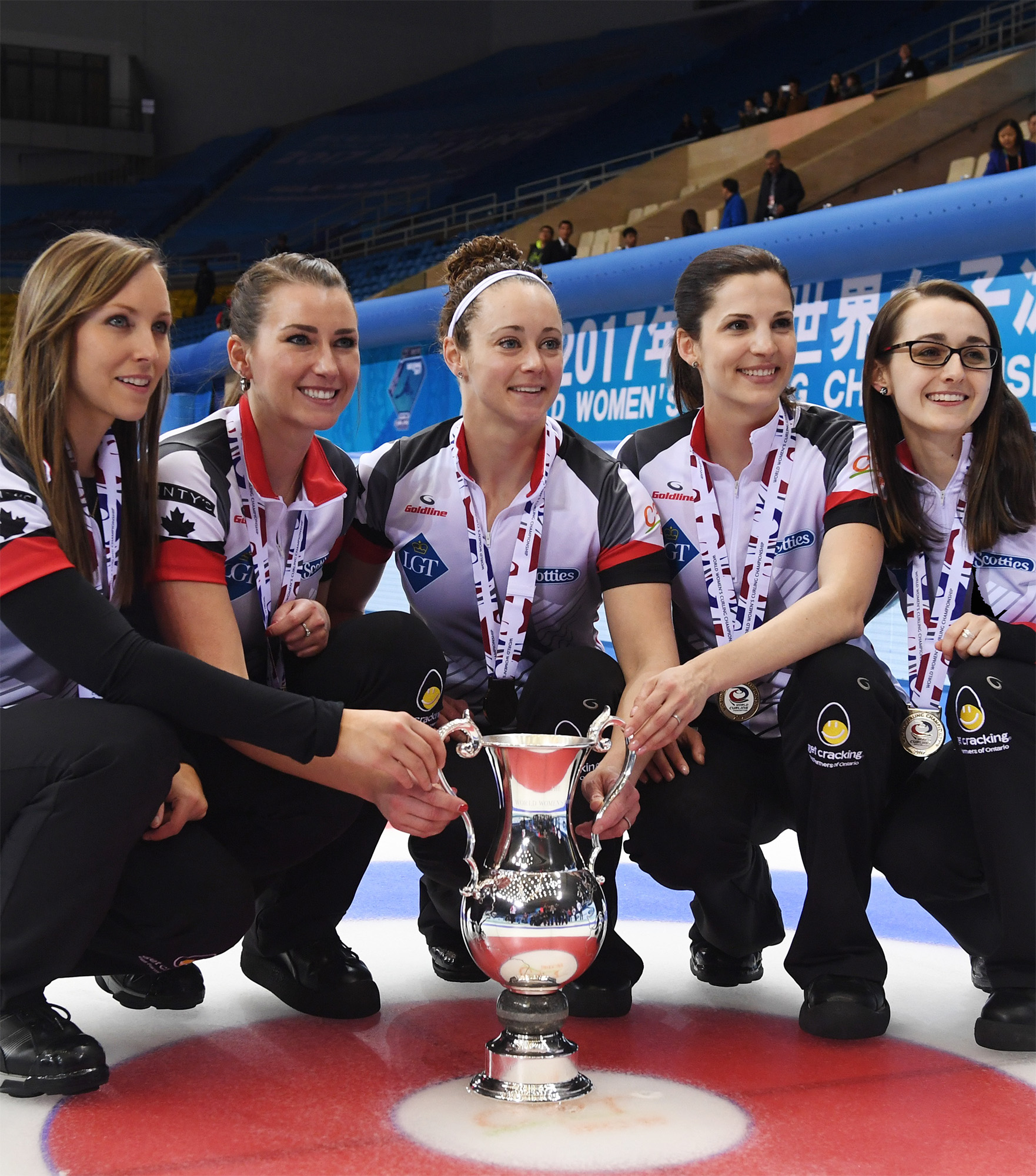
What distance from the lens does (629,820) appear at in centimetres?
191

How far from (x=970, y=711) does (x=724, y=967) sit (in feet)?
2.18

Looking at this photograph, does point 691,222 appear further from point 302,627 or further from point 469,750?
point 469,750

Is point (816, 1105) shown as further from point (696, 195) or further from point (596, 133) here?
point (596, 133)

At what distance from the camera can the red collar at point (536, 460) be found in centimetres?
224

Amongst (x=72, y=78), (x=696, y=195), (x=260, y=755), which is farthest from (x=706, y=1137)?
(x=72, y=78)

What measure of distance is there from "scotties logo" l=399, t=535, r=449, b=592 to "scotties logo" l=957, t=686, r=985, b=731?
0.91 m

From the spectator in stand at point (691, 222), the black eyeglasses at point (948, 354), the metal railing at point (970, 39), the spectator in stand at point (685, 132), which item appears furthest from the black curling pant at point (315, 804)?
the spectator in stand at point (685, 132)

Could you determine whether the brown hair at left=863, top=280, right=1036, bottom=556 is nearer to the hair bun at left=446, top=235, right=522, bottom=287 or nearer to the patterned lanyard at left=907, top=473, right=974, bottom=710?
Answer: the patterned lanyard at left=907, top=473, right=974, bottom=710

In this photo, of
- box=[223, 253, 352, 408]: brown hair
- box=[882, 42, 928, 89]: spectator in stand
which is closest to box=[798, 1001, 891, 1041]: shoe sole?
box=[223, 253, 352, 408]: brown hair

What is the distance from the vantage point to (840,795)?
6.37 feet

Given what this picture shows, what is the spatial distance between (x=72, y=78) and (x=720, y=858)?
24110 mm

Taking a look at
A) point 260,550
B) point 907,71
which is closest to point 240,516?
point 260,550

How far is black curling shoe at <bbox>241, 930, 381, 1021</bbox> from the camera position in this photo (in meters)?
2.04

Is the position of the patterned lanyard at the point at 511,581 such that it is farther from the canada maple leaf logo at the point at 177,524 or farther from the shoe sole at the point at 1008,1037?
the shoe sole at the point at 1008,1037
